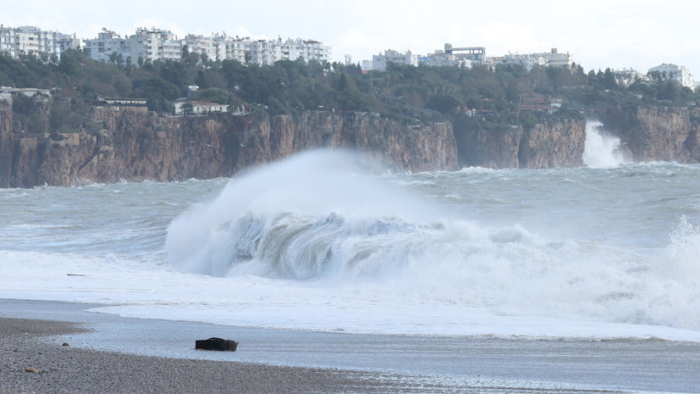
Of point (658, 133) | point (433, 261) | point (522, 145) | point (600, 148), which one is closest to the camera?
point (433, 261)

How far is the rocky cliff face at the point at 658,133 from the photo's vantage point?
384 feet

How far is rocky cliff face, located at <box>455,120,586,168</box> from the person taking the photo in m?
111

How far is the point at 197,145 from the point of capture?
9319 centimetres

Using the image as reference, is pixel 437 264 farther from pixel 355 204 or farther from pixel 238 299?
pixel 355 204

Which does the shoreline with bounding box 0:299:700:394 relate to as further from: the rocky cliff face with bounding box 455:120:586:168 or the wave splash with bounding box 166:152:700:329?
the rocky cliff face with bounding box 455:120:586:168

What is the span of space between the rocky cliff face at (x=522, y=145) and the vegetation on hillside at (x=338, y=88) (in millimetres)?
2090

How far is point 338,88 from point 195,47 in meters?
52.8

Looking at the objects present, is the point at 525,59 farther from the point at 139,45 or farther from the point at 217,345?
the point at 217,345

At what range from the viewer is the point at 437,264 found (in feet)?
48.5

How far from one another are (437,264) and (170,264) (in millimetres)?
7790

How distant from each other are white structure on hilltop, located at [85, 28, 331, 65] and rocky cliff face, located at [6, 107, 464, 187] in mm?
35161

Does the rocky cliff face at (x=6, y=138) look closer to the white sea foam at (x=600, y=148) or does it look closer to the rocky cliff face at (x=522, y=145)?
the rocky cliff face at (x=522, y=145)

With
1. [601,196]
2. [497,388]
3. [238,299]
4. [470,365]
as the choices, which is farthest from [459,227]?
[601,196]

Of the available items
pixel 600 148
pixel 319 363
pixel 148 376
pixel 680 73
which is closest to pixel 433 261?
pixel 319 363
